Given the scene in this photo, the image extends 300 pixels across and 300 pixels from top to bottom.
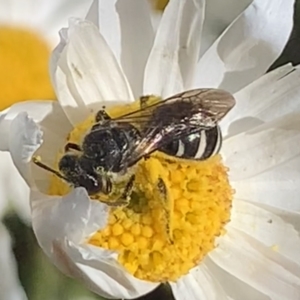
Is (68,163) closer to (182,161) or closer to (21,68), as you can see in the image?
(182,161)

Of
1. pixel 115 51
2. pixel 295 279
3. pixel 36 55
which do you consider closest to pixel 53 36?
pixel 36 55

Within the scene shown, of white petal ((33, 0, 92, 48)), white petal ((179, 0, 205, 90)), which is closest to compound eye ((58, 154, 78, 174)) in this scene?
white petal ((179, 0, 205, 90))

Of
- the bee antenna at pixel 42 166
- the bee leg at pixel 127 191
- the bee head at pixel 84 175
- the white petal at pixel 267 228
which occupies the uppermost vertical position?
the bee head at pixel 84 175

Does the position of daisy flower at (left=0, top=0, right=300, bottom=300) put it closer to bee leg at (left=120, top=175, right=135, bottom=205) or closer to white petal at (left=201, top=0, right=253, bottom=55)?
bee leg at (left=120, top=175, right=135, bottom=205)

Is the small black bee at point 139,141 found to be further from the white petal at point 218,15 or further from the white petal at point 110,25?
the white petal at point 218,15

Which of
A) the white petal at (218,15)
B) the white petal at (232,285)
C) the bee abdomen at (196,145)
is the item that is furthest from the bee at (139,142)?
the white petal at (218,15)

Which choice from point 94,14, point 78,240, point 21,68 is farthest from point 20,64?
point 78,240
